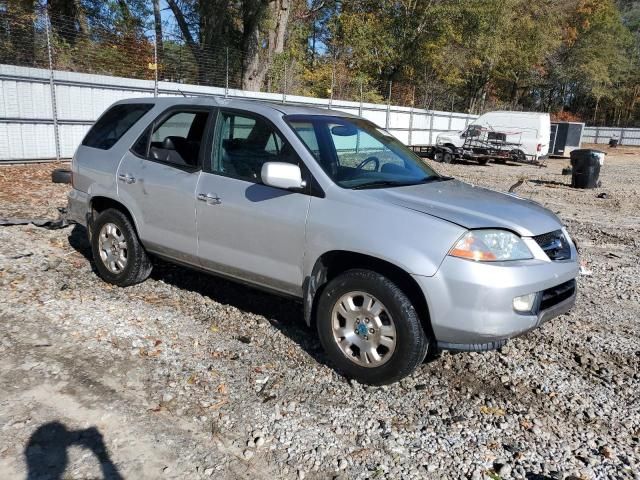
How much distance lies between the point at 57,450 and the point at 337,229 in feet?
6.47

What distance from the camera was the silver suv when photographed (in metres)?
3.16

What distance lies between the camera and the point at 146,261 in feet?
16.1

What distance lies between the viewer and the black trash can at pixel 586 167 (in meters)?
14.2

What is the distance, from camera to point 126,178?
15.5ft

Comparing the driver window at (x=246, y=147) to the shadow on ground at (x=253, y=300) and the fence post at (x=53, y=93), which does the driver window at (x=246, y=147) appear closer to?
the shadow on ground at (x=253, y=300)

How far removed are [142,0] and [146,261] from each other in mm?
20546

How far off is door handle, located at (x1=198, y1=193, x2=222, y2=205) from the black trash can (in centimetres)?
1290

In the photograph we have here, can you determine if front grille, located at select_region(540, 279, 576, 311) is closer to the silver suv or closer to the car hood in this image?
the silver suv

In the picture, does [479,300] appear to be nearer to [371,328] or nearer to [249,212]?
[371,328]

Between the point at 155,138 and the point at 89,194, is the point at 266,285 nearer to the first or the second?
the point at 155,138

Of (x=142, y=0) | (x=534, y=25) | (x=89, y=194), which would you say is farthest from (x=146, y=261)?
(x=534, y=25)

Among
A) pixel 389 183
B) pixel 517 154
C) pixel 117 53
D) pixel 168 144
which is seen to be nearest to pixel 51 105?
pixel 117 53

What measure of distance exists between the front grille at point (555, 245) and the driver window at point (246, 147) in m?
1.73

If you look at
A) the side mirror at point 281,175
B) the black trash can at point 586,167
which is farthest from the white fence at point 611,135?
the side mirror at point 281,175
